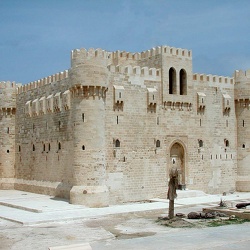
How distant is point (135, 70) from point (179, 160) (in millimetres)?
6020

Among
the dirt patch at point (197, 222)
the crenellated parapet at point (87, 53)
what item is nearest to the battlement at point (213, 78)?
the crenellated parapet at point (87, 53)

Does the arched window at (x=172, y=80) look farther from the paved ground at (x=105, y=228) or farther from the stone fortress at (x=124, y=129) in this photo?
the paved ground at (x=105, y=228)

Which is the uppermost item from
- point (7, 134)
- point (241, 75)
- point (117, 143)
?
point (241, 75)

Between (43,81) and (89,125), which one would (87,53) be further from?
(43,81)

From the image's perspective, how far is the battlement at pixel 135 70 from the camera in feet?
81.6

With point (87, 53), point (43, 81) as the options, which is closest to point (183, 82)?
point (87, 53)

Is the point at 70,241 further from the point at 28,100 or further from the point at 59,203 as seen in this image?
the point at 28,100

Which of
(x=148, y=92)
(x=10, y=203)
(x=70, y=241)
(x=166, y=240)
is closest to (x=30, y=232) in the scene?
(x=70, y=241)

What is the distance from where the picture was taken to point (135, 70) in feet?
84.1

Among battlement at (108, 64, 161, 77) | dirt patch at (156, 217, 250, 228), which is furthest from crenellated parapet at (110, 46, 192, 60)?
dirt patch at (156, 217, 250, 228)

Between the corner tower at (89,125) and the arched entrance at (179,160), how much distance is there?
5445mm

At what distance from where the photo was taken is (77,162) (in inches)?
910

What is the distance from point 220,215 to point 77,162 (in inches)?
295

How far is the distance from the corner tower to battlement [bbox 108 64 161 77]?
1569 millimetres
